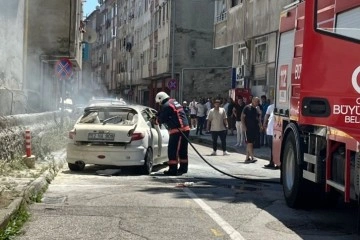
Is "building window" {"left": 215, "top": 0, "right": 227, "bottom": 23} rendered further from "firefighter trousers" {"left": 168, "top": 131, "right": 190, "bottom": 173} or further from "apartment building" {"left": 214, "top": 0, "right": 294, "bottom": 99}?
"firefighter trousers" {"left": 168, "top": 131, "right": 190, "bottom": 173}

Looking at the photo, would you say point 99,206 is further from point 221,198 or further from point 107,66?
point 107,66

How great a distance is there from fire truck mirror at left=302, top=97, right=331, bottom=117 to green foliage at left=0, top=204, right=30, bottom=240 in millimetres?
3488

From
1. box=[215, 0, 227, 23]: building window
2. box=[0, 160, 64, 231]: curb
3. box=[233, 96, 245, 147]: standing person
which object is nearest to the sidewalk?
box=[233, 96, 245, 147]: standing person

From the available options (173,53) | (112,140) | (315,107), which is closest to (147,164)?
(112,140)

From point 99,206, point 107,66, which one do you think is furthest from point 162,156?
point 107,66

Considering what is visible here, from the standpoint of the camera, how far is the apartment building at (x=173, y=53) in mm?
45594

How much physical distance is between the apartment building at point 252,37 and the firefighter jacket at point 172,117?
1116 centimetres

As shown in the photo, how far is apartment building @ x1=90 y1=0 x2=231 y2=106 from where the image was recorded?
45594 millimetres

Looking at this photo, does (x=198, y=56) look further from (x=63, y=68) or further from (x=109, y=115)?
(x=109, y=115)

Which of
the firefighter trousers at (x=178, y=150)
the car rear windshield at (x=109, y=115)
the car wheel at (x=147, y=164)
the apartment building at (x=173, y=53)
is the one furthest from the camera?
the apartment building at (x=173, y=53)

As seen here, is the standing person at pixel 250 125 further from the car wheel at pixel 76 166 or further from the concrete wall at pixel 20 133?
the concrete wall at pixel 20 133

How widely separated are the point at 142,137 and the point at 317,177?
5.40m

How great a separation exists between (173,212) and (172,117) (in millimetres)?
4751

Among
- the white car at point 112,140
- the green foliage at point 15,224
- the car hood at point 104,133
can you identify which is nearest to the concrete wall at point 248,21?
the white car at point 112,140
